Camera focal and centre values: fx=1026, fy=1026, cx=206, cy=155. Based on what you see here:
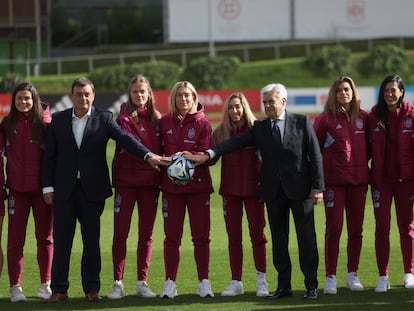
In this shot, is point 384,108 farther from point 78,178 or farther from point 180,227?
point 78,178

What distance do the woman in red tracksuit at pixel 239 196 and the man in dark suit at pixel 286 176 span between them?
219mm

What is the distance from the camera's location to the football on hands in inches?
358

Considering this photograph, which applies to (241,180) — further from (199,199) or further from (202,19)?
(202,19)

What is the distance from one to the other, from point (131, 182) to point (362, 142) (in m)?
2.20

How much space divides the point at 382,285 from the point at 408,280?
33 centimetres

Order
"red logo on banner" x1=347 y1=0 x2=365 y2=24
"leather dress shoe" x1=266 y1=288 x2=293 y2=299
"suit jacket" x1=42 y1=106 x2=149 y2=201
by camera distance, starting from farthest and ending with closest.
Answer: "red logo on banner" x1=347 y1=0 x2=365 y2=24 < "leather dress shoe" x1=266 y1=288 x2=293 y2=299 < "suit jacket" x1=42 y1=106 x2=149 y2=201

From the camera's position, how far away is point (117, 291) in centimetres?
939

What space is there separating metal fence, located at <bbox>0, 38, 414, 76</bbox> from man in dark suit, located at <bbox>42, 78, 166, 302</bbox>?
33511 millimetres

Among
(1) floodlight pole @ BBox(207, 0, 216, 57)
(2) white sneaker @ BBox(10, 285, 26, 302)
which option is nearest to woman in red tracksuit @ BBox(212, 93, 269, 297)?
(2) white sneaker @ BBox(10, 285, 26, 302)

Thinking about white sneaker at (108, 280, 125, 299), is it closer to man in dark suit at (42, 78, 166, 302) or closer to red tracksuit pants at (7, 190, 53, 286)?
man in dark suit at (42, 78, 166, 302)

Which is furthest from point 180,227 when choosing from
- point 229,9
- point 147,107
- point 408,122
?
point 229,9

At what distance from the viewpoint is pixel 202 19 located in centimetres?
4844

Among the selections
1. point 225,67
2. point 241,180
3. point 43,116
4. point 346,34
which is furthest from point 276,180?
point 346,34

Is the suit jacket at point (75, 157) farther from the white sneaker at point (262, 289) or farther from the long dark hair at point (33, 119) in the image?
the white sneaker at point (262, 289)
